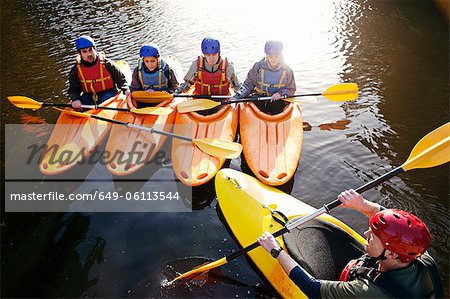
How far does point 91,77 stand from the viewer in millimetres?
5688

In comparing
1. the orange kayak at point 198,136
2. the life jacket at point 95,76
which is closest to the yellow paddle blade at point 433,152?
the orange kayak at point 198,136

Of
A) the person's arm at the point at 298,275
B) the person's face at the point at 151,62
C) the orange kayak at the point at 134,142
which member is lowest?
the orange kayak at the point at 134,142

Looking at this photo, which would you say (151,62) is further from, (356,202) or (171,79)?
(356,202)

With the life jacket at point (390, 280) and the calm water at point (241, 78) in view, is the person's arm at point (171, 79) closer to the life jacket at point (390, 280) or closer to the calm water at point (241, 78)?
the calm water at point (241, 78)

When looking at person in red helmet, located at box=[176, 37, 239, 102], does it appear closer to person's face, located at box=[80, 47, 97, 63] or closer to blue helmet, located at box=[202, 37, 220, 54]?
blue helmet, located at box=[202, 37, 220, 54]

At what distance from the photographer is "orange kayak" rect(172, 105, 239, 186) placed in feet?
14.6

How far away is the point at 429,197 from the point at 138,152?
3827 millimetres

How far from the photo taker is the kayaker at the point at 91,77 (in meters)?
5.47

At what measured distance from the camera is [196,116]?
209 inches

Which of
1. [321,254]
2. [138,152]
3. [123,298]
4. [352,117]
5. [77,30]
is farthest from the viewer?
[77,30]

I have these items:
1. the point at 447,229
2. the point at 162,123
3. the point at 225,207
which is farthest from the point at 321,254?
the point at 162,123

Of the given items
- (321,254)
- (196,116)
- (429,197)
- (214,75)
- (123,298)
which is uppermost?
(214,75)

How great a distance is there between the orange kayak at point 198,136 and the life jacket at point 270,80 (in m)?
0.55

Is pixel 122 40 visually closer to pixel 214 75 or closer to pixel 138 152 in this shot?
pixel 214 75
